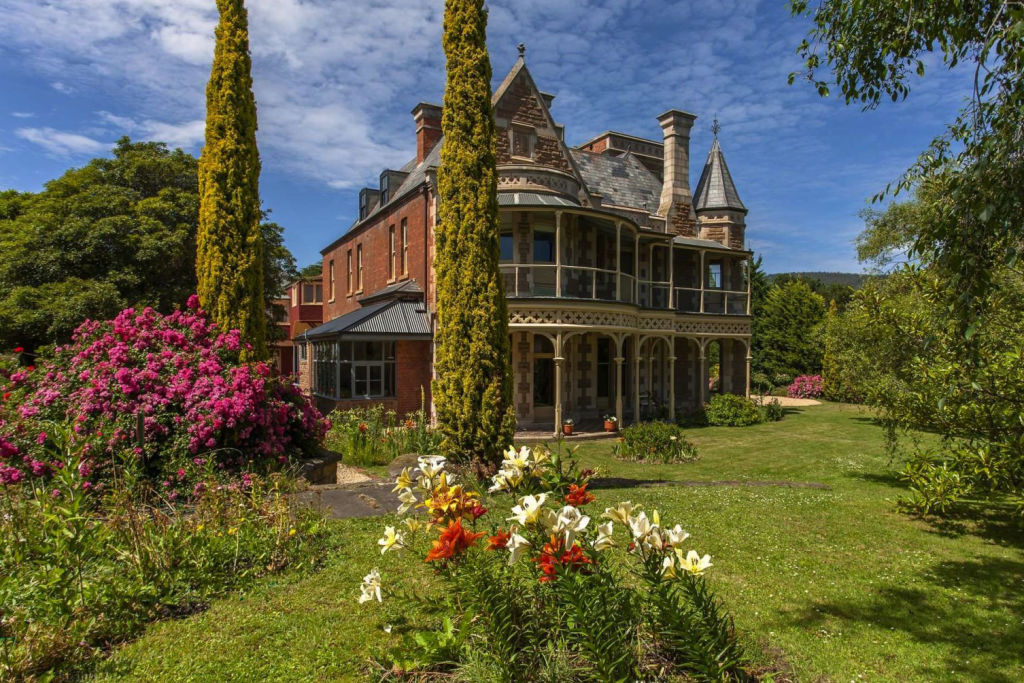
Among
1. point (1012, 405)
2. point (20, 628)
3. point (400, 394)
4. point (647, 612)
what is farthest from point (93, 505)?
point (400, 394)

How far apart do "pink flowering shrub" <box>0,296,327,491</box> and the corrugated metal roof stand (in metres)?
9.70

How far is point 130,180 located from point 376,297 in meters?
9.45

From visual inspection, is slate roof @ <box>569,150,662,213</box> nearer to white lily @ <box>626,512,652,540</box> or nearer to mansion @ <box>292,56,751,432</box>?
mansion @ <box>292,56,751,432</box>

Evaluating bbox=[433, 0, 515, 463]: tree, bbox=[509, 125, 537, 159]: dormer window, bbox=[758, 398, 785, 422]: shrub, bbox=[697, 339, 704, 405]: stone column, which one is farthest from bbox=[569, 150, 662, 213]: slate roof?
bbox=[433, 0, 515, 463]: tree

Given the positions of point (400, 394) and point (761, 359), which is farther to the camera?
point (761, 359)

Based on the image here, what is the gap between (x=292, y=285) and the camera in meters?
40.9

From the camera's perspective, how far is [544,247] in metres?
19.4

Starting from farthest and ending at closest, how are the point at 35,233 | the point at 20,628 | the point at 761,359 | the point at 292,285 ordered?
the point at 292,285 → the point at 761,359 → the point at 35,233 → the point at 20,628

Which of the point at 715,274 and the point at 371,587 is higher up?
the point at 715,274

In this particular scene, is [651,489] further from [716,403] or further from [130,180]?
[130,180]

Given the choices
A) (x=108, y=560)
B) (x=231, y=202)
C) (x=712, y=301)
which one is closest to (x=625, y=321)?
(x=712, y=301)

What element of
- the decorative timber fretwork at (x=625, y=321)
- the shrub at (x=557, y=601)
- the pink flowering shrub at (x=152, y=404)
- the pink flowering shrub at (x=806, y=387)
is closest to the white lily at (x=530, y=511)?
the shrub at (x=557, y=601)

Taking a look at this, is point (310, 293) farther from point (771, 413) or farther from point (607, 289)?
point (771, 413)

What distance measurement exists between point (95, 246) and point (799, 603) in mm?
19710
